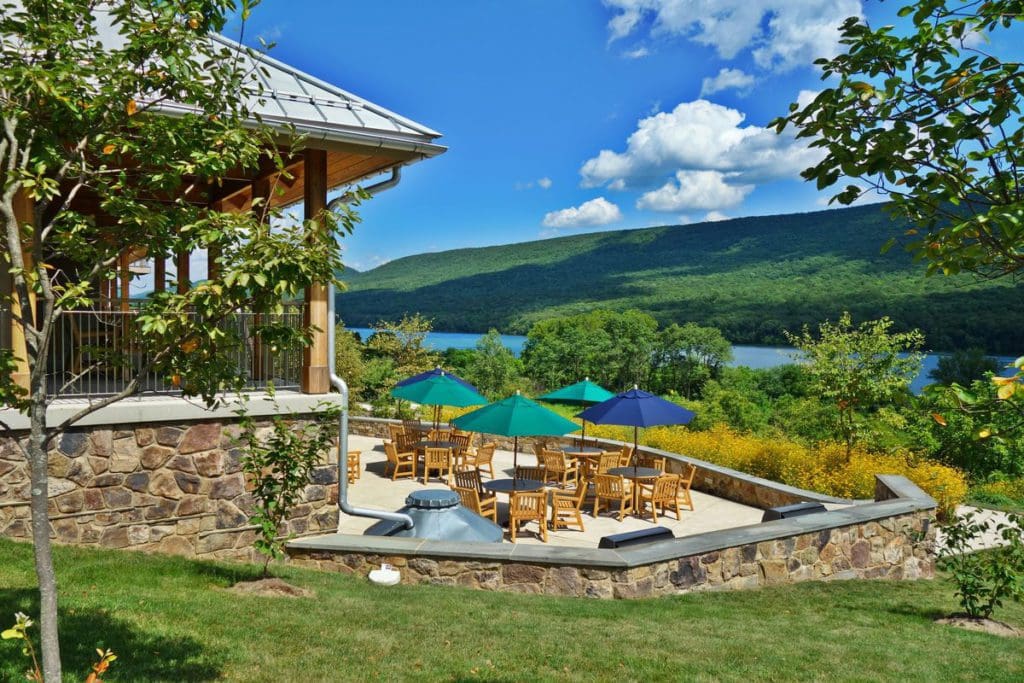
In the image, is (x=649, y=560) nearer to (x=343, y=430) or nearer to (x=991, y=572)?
(x=991, y=572)

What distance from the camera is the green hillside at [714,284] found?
5247cm

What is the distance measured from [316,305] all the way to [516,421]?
327 cm

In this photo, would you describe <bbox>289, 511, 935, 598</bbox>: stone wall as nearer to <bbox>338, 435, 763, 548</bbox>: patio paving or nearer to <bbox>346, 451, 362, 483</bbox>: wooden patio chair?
<bbox>338, 435, 763, 548</bbox>: patio paving

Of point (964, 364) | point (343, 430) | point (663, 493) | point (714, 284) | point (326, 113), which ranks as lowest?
point (663, 493)

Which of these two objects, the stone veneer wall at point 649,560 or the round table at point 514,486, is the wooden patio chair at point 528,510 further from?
the stone veneer wall at point 649,560

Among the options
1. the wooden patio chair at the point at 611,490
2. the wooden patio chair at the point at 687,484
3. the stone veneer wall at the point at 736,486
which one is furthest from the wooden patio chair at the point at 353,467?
the wooden patio chair at the point at 687,484

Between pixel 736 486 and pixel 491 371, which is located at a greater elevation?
pixel 491 371

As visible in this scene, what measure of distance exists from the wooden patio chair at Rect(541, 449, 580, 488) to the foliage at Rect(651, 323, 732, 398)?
4497 centimetres

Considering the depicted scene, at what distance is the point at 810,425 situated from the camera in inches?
758

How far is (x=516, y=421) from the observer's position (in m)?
10.1

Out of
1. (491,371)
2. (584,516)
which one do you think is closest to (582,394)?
(584,516)

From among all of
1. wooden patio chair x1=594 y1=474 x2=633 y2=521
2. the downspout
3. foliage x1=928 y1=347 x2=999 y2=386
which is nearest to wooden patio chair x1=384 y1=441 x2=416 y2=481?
wooden patio chair x1=594 y1=474 x2=633 y2=521

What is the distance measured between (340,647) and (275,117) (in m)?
5.03

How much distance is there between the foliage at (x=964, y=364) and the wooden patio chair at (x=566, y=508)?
3687 centimetres
